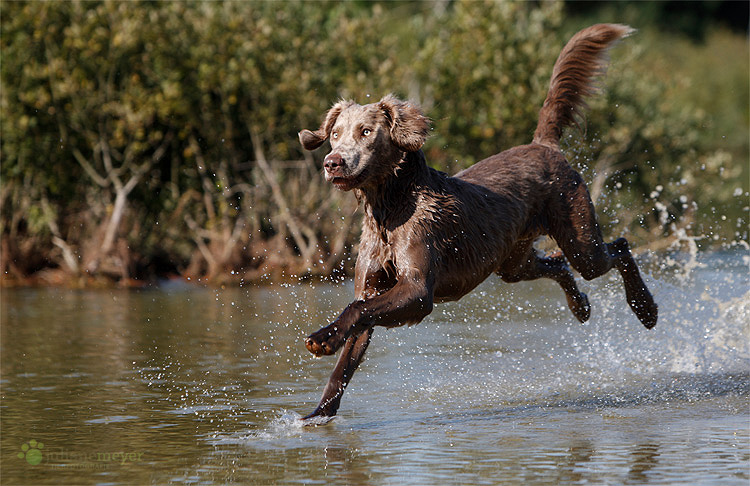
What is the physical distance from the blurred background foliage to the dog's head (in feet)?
30.4

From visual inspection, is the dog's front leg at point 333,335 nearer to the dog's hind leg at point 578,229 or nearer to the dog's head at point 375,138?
the dog's head at point 375,138

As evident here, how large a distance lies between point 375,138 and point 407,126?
20 centimetres

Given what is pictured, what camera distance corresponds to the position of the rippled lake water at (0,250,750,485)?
5449mm

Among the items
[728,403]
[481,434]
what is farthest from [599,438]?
[728,403]

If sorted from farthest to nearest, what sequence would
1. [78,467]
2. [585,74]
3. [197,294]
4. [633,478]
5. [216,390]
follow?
1. [197,294]
2. [585,74]
3. [216,390]
4. [78,467]
5. [633,478]

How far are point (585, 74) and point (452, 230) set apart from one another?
2430 mm

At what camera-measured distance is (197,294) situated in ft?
52.1

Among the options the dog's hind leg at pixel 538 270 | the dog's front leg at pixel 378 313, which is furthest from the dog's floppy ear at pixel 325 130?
the dog's hind leg at pixel 538 270

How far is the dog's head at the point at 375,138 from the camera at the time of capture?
6426 millimetres

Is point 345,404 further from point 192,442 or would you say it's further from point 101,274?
point 101,274

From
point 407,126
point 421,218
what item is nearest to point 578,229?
point 421,218

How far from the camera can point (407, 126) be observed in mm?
6547

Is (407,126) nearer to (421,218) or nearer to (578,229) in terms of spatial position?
(421,218)

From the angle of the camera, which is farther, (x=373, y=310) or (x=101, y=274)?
(x=101, y=274)
